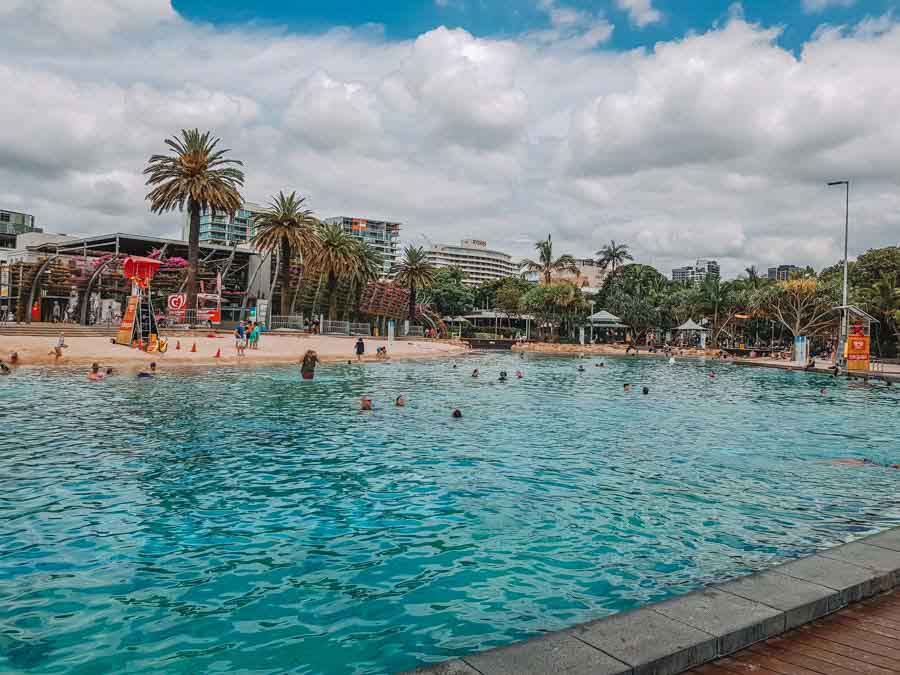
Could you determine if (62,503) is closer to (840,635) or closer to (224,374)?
(840,635)

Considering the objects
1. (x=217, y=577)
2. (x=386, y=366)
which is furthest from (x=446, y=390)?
(x=217, y=577)

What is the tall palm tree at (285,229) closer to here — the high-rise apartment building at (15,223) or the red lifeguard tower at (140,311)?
the red lifeguard tower at (140,311)

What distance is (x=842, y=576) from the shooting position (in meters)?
5.17

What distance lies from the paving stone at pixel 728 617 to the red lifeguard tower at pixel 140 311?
3631cm

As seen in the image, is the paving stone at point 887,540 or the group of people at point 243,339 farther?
the group of people at point 243,339

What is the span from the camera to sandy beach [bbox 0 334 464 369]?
106 ft

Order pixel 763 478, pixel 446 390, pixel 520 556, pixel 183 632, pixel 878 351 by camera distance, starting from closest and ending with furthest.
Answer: pixel 183 632, pixel 520 556, pixel 763 478, pixel 446 390, pixel 878 351

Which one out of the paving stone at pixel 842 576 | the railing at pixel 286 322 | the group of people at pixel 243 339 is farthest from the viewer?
the railing at pixel 286 322

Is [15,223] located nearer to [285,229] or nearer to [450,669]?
[285,229]

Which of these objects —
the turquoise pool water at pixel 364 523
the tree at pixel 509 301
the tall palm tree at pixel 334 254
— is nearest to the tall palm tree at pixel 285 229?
the tall palm tree at pixel 334 254

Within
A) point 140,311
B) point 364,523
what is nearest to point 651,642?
point 364,523

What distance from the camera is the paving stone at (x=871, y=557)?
532 cm

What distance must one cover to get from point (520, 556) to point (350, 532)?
236 centimetres

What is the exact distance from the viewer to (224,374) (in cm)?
2997
